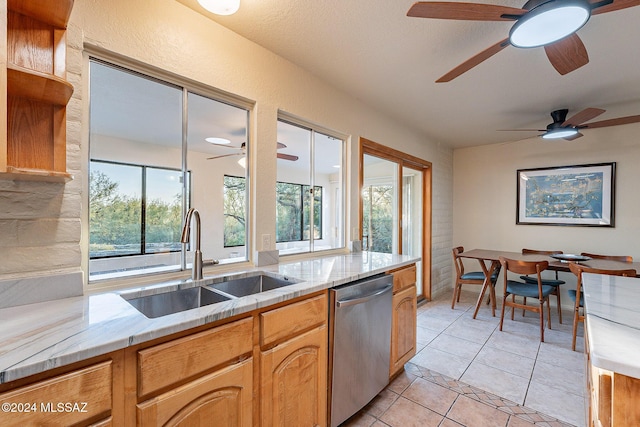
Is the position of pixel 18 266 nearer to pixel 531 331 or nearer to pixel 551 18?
pixel 551 18

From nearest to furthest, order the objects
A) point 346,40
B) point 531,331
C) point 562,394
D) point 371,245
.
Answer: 1. point 346,40
2. point 562,394
3. point 531,331
4. point 371,245

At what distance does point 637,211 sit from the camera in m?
3.50

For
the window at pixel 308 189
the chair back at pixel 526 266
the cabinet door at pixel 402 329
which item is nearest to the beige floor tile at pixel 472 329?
the chair back at pixel 526 266

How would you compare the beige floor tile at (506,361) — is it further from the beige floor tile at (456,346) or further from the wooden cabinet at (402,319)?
the wooden cabinet at (402,319)

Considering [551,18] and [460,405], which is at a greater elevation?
[551,18]

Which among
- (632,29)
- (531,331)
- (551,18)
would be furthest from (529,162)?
(551,18)

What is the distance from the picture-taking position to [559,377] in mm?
2285

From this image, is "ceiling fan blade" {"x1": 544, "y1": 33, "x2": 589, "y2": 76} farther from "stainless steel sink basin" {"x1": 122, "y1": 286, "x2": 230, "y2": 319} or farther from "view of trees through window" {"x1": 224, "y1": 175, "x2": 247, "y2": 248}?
"stainless steel sink basin" {"x1": 122, "y1": 286, "x2": 230, "y2": 319}

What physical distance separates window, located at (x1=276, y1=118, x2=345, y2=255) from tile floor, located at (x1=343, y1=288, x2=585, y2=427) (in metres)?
1.26

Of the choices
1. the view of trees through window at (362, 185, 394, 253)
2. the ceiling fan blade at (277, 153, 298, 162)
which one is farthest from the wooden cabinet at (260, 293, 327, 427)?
the view of trees through window at (362, 185, 394, 253)

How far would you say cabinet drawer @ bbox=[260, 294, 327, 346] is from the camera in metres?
1.27

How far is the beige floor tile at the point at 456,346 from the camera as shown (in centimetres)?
266

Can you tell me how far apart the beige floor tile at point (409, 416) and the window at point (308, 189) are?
1.28m

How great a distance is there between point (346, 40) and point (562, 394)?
2.89 meters
